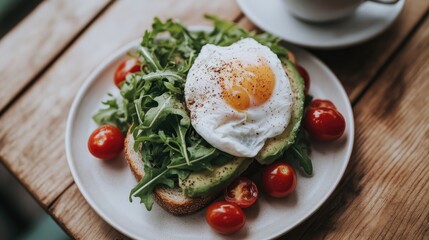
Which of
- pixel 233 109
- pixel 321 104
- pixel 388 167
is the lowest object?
pixel 388 167

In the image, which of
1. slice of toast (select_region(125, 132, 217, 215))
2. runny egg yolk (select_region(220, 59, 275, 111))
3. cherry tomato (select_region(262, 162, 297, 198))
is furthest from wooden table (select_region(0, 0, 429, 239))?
runny egg yolk (select_region(220, 59, 275, 111))

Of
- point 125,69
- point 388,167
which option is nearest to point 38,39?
point 125,69

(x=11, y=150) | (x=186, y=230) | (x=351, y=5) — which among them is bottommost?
(x=186, y=230)

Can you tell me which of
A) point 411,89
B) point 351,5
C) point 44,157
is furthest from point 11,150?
point 411,89

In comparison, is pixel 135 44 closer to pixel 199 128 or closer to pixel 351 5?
pixel 199 128

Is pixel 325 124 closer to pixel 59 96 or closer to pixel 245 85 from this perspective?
pixel 245 85

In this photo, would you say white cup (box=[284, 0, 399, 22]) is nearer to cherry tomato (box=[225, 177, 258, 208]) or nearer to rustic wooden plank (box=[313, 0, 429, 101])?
rustic wooden plank (box=[313, 0, 429, 101])
